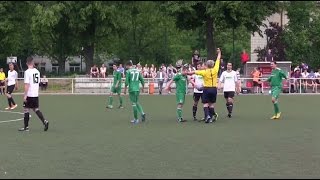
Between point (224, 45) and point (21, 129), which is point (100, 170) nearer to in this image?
point (21, 129)

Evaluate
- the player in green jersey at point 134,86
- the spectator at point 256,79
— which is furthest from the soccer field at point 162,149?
the spectator at point 256,79

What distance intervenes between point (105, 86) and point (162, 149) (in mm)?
30242

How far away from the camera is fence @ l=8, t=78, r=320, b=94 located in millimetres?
39619

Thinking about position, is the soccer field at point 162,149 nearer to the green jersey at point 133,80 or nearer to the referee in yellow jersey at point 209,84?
the referee in yellow jersey at point 209,84

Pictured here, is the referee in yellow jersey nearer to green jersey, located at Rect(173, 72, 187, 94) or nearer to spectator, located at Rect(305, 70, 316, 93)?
green jersey, located at Rect(173, 72, 187, 94)

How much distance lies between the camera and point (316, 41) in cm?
4788

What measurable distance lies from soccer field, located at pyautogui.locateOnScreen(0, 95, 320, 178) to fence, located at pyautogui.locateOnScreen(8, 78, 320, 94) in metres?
21.5

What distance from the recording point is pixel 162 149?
1103cm

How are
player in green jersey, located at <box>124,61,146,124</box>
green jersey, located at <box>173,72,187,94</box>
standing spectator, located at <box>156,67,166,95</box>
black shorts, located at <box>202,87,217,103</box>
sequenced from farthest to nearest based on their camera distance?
standing spectator, located at <box>156,67,166,95</box> → green jersey, located at <box>173,72,187,94</box> → player in green jersey, located at <box>124,61,146,124</box> → black shorts, located at <box>202,87,217,103</box>

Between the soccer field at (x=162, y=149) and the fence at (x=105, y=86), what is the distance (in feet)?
70.5

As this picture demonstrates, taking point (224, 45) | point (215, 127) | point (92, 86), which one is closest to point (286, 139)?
point (215, 127)

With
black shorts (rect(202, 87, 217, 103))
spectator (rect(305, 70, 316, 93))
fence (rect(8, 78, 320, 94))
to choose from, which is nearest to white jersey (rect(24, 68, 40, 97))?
black shorts (rect(202, 87, 217, 103))

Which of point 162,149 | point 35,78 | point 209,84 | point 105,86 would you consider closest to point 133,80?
point 209,84

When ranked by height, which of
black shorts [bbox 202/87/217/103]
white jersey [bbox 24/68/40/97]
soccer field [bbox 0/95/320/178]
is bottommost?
soccer field [bbox 0/95/320/178]
